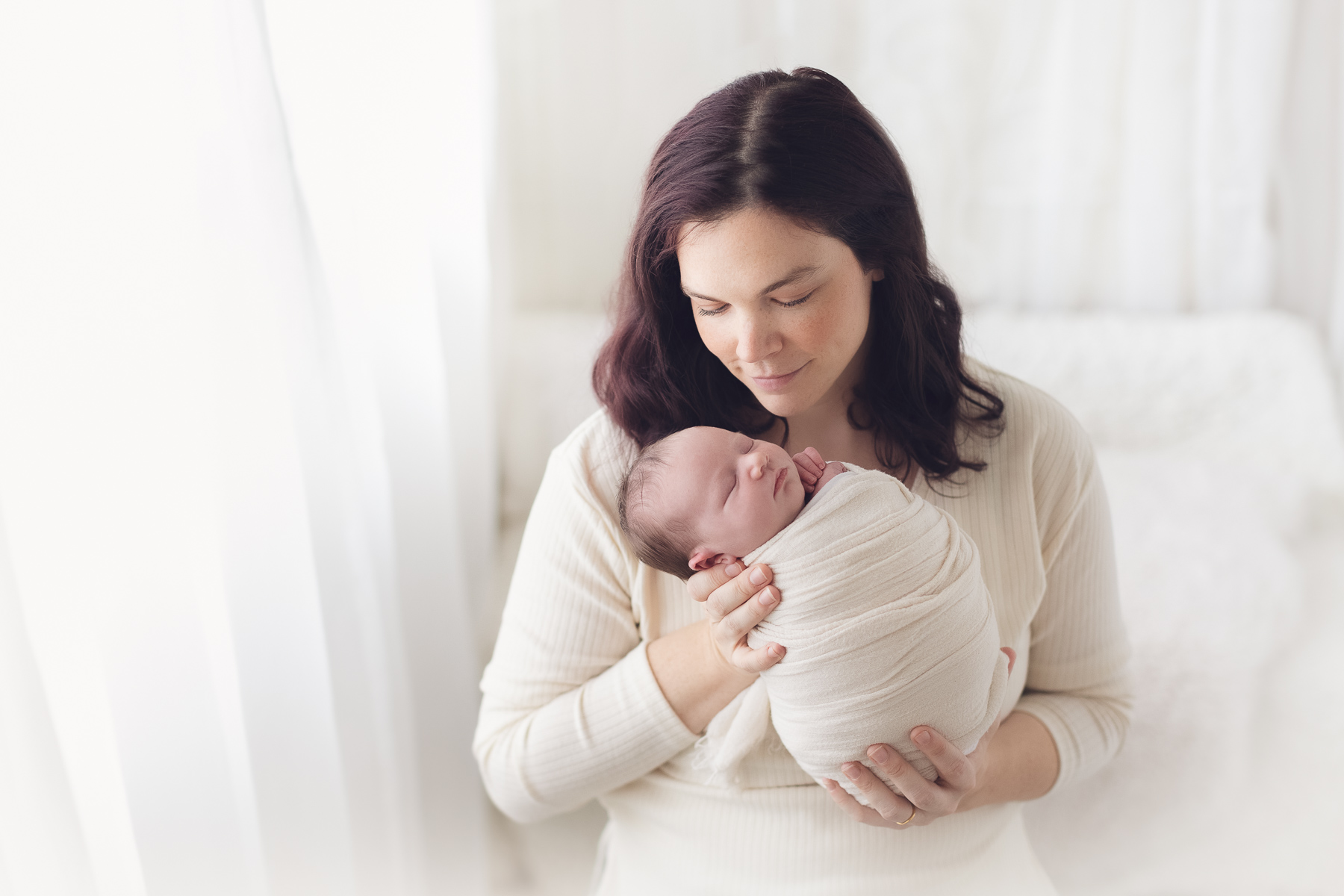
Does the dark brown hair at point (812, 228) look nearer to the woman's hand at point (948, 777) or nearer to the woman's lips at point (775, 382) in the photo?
the woman's lips at point (775, 382)

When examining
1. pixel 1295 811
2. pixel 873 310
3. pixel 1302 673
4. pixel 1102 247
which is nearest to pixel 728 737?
pixel 873 310

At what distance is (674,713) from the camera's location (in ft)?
3.34

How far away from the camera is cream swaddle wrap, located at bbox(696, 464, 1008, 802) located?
0.82 metres

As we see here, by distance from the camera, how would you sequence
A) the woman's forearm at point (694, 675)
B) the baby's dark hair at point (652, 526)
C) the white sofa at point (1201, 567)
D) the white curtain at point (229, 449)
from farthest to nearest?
the white sofa at point (1201, 567), the woman's forearm at point (694, 675), the baby's dark hair at point (652, 526), the white curtain at point (229, 449)

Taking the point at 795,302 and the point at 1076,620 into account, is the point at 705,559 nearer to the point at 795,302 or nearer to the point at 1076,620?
the point at 795,302

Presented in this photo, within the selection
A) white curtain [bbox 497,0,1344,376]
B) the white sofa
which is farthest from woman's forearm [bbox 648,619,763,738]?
white curtain [bbox 497,0,1344,376]

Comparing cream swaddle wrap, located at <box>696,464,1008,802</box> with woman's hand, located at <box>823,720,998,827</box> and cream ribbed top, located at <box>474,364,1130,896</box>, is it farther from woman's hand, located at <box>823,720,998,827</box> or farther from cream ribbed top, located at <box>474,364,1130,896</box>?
cream ribbed top, located at <box>474,364,1130,896</box>

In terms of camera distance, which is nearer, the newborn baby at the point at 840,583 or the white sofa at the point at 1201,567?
the newborn baby at the point at 840,583

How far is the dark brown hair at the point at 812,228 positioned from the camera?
851mm

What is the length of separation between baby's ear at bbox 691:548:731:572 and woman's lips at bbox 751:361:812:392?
0.18 meters

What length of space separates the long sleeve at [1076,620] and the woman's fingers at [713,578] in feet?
1.40

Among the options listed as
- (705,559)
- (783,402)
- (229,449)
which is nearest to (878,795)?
(705,559)

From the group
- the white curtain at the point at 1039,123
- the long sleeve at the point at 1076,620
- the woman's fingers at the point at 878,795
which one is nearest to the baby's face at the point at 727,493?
the woman's fingers at the point at 878,795

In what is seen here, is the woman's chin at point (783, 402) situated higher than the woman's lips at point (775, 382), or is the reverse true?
the woman's lips at point (775, 382)
